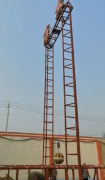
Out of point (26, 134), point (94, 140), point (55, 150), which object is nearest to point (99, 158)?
point (94, 140)

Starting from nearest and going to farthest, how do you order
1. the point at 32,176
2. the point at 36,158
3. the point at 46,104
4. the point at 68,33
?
the point at 32,176
the point at 68,33
the point at 46,104
the point at 36,158

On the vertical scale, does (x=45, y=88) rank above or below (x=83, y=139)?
above

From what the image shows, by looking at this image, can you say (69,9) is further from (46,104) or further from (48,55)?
(46,104)

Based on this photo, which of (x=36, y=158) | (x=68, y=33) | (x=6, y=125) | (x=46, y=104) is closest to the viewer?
(x=68, y=33)

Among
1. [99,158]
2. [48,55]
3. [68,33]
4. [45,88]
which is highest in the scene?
[48,55]

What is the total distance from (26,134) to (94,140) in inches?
245

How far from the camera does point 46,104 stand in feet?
42.2

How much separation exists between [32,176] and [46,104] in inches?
385

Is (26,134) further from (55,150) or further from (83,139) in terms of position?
(83,139)

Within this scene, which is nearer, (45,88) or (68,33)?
(68,33)

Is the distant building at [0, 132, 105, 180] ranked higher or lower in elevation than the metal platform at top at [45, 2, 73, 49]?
lower

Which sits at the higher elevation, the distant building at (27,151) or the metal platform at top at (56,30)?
the metal platform at top at (56,30)

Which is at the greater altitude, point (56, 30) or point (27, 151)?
point (56, 30)

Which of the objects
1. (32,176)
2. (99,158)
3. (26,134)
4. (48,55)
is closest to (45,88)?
(48,55)
